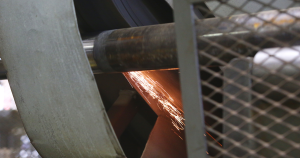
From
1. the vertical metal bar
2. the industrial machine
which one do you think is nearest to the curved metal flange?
the industrial machine

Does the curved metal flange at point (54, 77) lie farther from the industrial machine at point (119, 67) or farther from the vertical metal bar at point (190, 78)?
the vertical metal bar at point (190, 78)

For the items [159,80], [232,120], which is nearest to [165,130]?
[159,80]

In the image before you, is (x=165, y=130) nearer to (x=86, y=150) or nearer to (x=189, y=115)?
(x=86, y=150)

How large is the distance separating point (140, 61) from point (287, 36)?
70cm

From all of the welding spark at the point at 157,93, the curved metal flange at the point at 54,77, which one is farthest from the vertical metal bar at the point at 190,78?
the welding spark at the point at 157,93

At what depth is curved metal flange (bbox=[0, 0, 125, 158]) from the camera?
42.3 inches

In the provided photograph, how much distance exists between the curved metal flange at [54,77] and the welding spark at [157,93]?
815 mm

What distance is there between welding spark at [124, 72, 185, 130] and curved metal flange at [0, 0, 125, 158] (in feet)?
2.67

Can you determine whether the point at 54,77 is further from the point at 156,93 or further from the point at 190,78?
the point at 156,93

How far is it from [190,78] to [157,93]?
1.38 m

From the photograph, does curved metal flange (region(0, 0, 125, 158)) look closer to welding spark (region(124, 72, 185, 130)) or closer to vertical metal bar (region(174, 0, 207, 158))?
vertical metal bar (region(174, 0, 207, 158))

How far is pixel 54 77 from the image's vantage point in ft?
3.63

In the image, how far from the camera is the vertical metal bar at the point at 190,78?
0.63 metres

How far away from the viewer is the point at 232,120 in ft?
2.90
